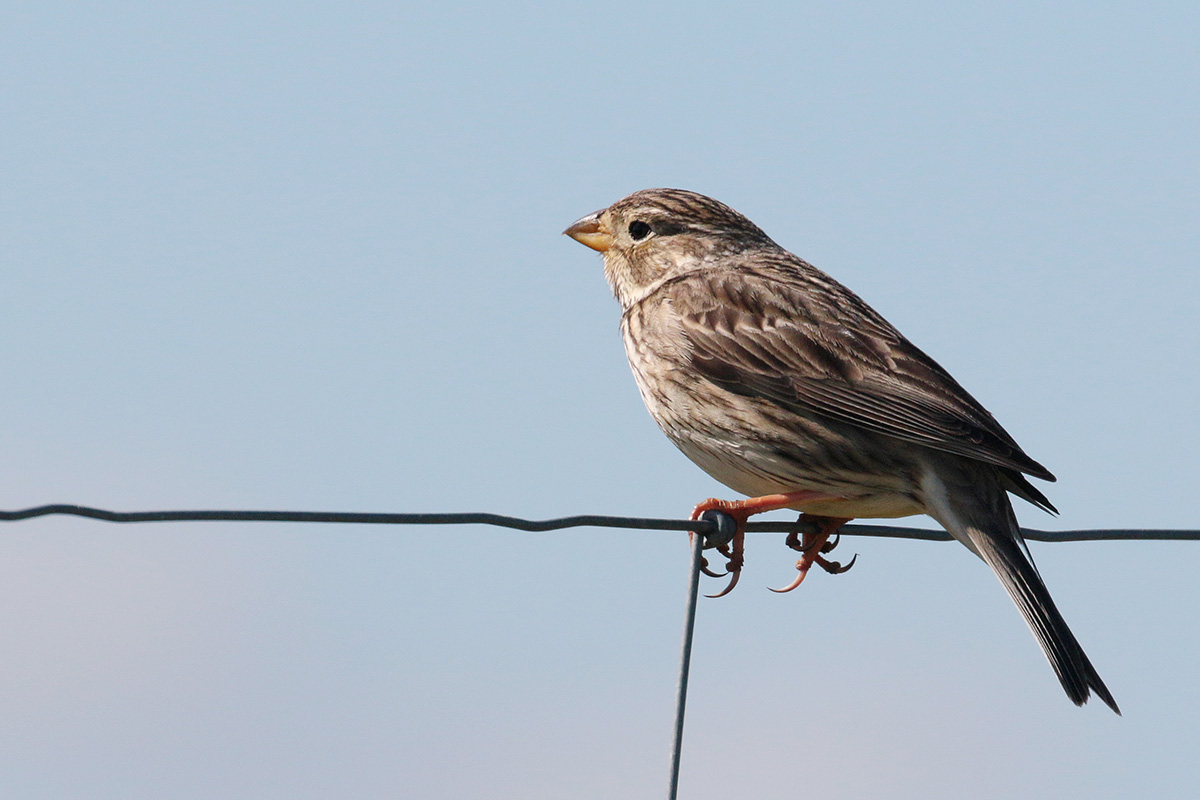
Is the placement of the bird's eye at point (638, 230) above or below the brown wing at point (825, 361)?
above

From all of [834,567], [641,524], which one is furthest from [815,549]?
[641,524]

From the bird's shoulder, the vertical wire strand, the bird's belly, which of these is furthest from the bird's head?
the vertical wire strand

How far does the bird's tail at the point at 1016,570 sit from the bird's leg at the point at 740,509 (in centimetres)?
55

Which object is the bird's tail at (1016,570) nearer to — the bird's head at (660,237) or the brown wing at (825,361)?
the brown wing at (825,361)

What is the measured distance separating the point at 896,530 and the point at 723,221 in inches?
116

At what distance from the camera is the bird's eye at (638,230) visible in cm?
782

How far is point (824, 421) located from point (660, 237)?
1902 mm

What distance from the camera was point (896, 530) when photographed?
5.33m

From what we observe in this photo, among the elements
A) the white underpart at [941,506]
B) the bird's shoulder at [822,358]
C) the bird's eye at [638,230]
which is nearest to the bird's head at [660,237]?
the bird's eye at [638,230]

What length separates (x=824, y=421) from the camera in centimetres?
625

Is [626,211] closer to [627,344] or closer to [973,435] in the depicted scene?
[627,344]

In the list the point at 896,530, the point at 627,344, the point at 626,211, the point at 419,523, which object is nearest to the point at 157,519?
the point at 419,523

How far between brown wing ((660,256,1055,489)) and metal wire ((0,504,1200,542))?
501 mm

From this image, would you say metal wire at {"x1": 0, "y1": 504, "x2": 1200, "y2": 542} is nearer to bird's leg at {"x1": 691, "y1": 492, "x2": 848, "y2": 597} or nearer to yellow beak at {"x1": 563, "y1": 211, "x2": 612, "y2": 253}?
bird's leg at {"x1": 691, "y1": 492, "x2": 848, "y2": 597}
